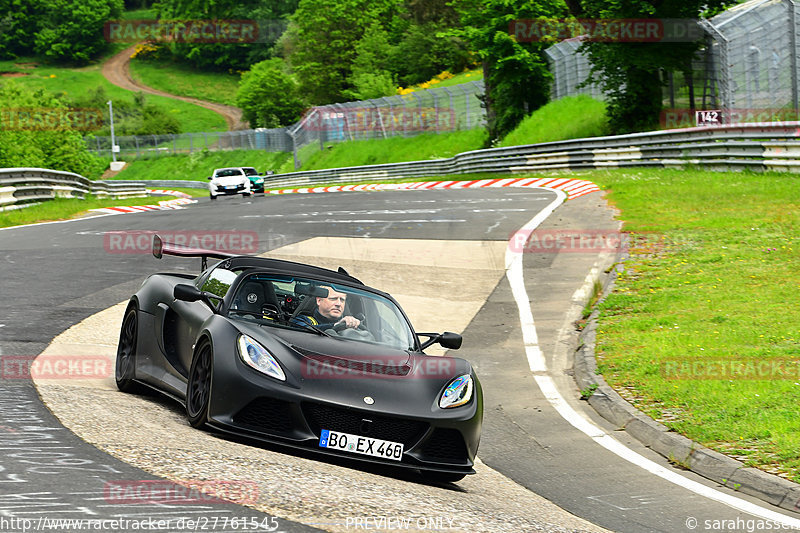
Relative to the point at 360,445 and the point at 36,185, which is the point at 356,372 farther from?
the point at 36,185

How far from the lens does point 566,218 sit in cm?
2125

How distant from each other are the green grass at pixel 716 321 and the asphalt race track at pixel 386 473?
598 millimetres

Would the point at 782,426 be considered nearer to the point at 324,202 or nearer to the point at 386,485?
the point at 386,485

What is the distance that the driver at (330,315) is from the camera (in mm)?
7690

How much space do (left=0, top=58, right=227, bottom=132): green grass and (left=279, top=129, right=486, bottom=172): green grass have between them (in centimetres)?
4919

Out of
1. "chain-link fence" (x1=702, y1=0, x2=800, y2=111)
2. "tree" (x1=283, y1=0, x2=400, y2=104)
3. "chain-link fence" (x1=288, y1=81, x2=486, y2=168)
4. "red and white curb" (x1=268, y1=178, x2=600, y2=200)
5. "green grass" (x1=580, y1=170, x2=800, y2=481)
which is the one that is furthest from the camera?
"tree" (x1=283, y1=0, x2=400, y2=104)

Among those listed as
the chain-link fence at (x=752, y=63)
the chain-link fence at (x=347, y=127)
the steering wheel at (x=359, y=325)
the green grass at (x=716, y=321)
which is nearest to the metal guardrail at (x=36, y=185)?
the green grass at (x=716, y=321)

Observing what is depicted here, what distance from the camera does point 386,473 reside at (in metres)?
6.99

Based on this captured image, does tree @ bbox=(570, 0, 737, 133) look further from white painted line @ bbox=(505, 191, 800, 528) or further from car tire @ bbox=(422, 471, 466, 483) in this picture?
car tire @ bbox=(422, 471, 466, 483)

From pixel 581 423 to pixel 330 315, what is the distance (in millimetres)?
2880

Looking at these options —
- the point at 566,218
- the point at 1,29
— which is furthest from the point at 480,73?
the point at 1,29

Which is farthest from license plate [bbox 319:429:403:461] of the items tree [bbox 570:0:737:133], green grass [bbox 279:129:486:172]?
green grass [bbox 279:129:486:172]

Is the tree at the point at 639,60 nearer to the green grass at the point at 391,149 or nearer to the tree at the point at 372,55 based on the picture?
the green grass at the point at 391,149

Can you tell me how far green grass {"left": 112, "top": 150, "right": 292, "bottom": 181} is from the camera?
89.3 meters
